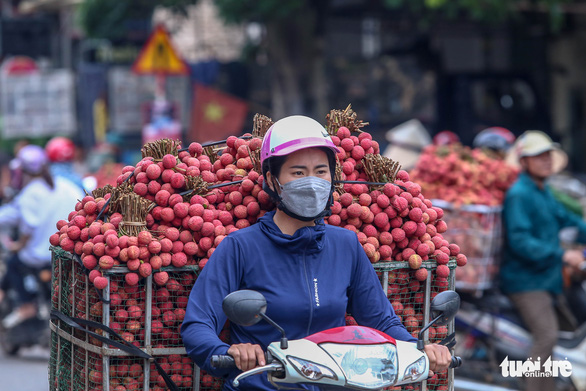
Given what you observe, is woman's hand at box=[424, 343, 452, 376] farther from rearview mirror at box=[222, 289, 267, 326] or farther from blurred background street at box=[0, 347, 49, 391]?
blurred background street at box=[0, 347, 49, 391]

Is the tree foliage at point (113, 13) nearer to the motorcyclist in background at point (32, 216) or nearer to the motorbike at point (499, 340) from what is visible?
the motorcyclist in background at point (32, 216)

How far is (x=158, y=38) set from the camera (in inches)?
569

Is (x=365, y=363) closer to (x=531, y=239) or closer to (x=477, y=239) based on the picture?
(x=531, y=239)

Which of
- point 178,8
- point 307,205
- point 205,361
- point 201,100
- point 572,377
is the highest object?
point 178,8

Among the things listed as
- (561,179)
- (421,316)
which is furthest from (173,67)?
(421,316)

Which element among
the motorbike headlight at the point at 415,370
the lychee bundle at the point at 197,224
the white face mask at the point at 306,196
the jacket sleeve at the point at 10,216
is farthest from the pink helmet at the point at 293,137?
the jacket sleeve at the point at 10,216

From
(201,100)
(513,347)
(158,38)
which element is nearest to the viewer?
(513,347)

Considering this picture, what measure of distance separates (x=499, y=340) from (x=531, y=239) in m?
1.19

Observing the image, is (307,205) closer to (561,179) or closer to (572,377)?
(572,377)

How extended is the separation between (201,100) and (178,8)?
11.1 feet

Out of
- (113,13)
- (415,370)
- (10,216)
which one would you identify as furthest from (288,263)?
(113,13)

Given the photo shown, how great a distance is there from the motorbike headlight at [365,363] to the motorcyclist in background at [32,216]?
6.34 m

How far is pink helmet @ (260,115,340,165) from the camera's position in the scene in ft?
10.3

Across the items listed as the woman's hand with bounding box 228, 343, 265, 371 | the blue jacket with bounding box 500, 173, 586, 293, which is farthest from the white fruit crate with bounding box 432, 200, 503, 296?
the woman's hand with bounding box 228, 343, 265, 371
